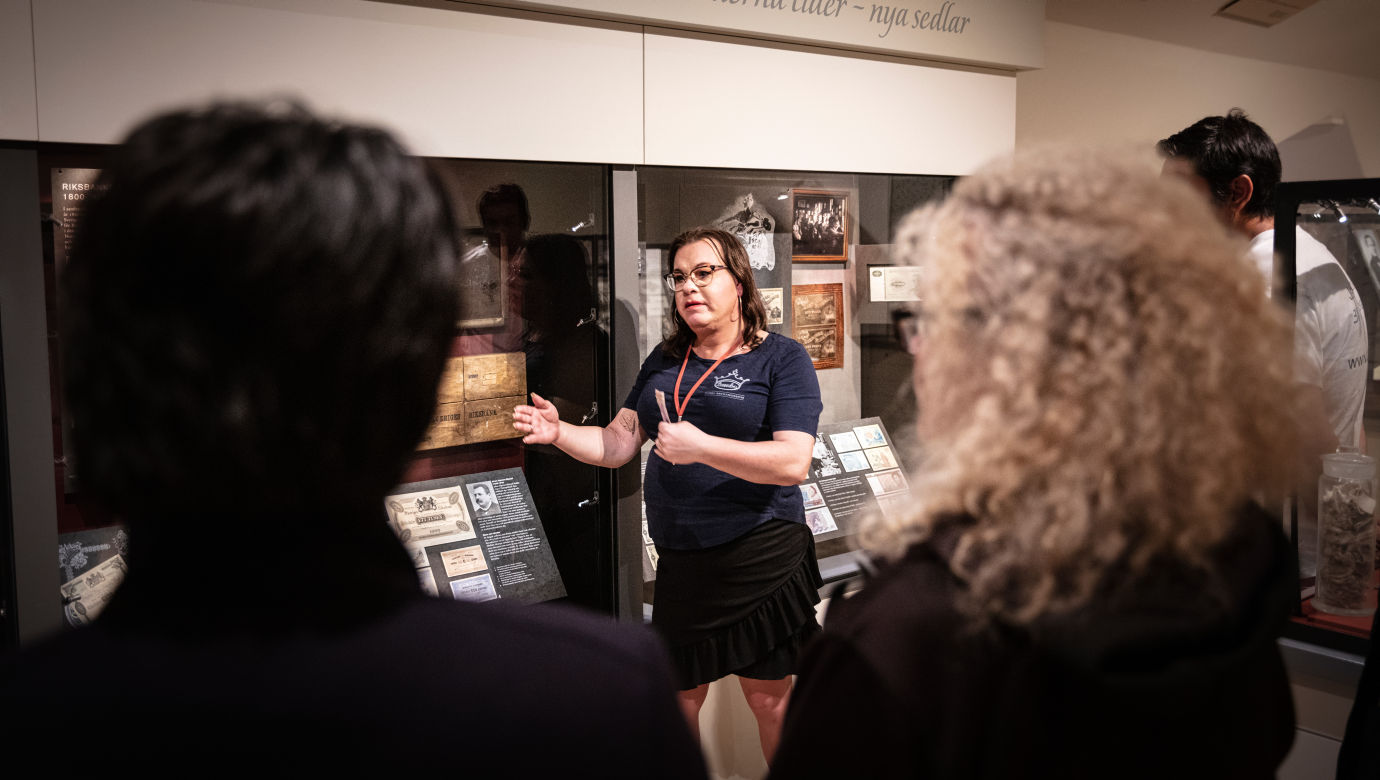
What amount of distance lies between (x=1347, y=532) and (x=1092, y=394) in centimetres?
201

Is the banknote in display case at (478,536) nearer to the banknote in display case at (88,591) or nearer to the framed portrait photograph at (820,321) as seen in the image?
the banknote in display case at (88,591)

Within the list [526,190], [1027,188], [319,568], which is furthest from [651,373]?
[319,568]

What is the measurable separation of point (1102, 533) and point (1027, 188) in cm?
31

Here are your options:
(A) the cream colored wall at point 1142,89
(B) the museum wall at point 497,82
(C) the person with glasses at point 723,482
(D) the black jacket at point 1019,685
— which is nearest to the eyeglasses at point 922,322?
(D) the black jacket at point 1019,685

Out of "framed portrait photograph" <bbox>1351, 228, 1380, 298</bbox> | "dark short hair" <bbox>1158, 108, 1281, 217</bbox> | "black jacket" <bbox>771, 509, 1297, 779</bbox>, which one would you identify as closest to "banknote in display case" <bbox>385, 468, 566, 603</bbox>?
"black jacket" <bbox>771, 509, 1297, 779</bbox>

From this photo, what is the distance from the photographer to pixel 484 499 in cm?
253

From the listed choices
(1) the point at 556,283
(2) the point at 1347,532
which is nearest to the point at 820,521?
(1) the point at 556,283

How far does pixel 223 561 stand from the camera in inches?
23.2

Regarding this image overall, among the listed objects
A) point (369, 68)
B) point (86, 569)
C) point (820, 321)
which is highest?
point (369, 68)

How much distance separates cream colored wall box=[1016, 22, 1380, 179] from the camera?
177 inches

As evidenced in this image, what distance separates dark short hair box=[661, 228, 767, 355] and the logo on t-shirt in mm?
106

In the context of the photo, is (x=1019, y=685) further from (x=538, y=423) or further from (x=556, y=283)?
(x=556, y=283)

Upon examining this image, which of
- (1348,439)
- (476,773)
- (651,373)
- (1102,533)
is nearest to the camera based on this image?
(476,773)

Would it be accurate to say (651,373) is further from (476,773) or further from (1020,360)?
(476,773)
